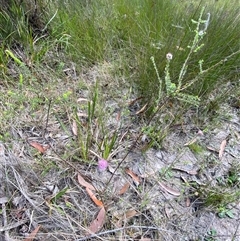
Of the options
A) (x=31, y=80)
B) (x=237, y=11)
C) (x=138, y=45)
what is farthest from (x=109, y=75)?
(x=237, y=11)

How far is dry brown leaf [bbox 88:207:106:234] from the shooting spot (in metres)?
1.02

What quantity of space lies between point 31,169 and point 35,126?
0.94 feet

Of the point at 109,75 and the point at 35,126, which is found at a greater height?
the point at 109,75

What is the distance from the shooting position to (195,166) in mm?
1318

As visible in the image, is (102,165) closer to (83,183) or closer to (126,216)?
(83,183)

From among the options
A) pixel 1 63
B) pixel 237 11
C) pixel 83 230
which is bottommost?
pixel 83 230

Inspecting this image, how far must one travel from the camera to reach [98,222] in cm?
104

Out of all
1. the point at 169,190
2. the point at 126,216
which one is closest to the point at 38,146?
the point at 126,216

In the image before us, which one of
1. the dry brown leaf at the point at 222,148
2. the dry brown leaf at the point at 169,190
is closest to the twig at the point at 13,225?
the dry brown leaf at the point at 169,190

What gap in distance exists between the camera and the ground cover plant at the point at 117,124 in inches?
41.6

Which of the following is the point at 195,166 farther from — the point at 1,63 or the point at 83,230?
the point at 1,63

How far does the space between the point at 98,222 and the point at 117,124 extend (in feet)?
1.54

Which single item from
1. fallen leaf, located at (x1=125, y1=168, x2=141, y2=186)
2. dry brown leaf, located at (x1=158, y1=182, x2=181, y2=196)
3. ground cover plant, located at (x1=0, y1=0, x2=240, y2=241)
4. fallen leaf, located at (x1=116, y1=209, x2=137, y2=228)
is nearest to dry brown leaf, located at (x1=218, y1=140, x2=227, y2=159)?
ground cover plant, located at (x1=0, y1=0, x2=240, y2=241)

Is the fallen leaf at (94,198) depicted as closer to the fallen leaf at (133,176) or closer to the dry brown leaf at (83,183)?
the dry brown leaf at (83,183)
